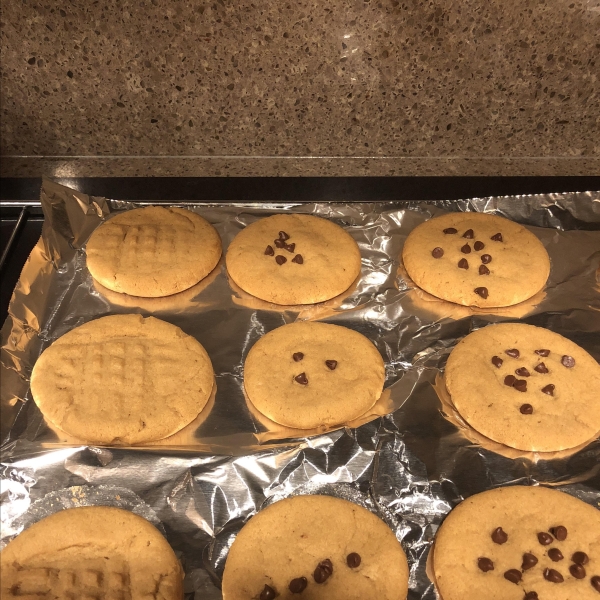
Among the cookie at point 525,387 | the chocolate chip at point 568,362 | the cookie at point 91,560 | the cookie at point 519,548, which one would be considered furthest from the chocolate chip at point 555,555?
the cookie at point 91,560

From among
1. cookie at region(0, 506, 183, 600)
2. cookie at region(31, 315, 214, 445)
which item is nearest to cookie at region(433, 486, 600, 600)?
cookie at region(0, 506, 183, 600)

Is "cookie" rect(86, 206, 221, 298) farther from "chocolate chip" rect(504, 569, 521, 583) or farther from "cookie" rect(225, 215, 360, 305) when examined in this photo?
"chocolate chip" rect(504, 569, 521, 583)

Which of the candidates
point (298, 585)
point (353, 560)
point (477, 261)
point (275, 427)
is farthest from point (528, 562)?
point (477, 261)

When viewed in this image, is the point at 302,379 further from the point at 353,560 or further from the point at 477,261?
the point at 477,261

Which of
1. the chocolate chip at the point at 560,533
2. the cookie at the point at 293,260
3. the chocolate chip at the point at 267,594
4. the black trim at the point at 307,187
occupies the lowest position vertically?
the chocolate chip at the point at 267,594

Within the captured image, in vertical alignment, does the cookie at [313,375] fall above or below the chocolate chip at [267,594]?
above

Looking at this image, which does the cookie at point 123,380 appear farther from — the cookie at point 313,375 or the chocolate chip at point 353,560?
the chocolate chip at point 353,560
